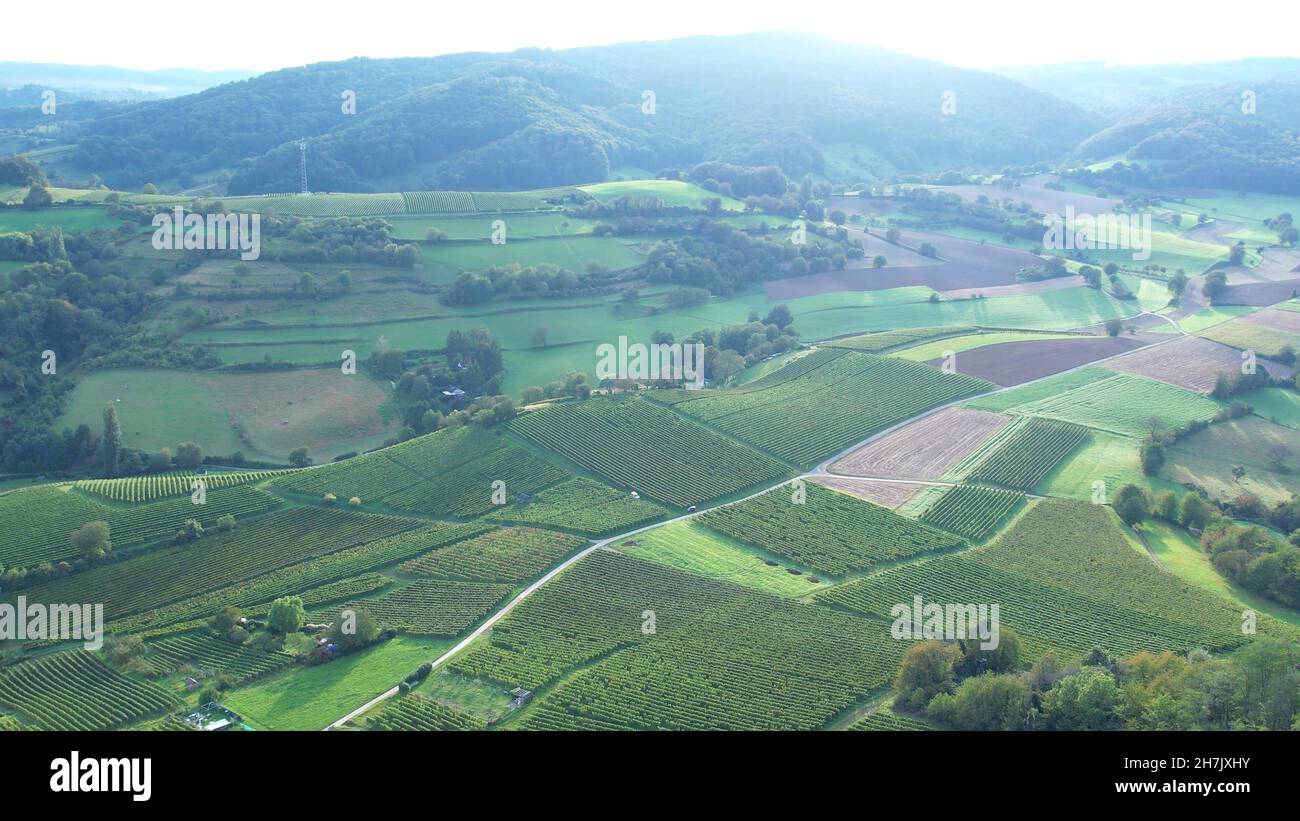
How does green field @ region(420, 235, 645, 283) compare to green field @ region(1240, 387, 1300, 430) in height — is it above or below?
above

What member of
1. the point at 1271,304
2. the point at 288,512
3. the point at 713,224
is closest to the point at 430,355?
the point at 288,512

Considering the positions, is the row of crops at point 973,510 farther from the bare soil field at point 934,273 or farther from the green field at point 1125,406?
the bare soil field at point 934,273

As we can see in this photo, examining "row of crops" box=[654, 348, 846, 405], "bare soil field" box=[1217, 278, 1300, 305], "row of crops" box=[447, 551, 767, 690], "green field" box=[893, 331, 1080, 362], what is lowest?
"row of crops" box=[447, 551, 767, 690]

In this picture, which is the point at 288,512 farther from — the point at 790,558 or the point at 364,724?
the point at 790,558

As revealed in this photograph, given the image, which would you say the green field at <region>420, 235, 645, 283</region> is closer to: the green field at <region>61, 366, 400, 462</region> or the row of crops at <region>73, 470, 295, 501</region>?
the green field at <region>61, 366, 400, 462</region>

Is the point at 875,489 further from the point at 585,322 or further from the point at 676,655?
the point at 585,322

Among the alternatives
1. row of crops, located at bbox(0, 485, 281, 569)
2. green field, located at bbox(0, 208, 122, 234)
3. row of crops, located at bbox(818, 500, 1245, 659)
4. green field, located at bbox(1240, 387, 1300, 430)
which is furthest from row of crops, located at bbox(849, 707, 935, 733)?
green field, located at bbox(0, 208, 122, 234)
